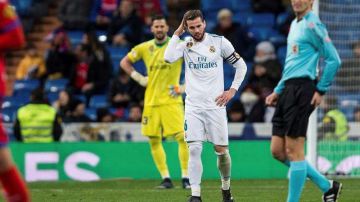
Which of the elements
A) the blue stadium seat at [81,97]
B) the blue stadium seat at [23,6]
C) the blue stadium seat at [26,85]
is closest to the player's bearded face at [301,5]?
the blue stadium seat at [81,97]

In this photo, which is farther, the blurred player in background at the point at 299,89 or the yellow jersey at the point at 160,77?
the yellow jersey at the point at 160,77

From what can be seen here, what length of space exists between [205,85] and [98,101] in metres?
9.52

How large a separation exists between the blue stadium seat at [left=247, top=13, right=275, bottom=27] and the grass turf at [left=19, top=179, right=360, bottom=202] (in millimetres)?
6725

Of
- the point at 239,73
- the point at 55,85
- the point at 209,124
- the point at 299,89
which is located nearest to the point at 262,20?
the point at 55,85

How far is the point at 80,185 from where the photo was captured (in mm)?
14922

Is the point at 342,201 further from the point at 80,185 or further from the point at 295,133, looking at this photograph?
the point at 80,185

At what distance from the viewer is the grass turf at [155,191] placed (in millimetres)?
11836

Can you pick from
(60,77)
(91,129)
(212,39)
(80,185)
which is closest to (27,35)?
(60,77)

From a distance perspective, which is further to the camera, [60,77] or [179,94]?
[60,77]

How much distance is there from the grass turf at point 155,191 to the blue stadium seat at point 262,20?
22.1 ft

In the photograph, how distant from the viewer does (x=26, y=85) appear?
21250 mm

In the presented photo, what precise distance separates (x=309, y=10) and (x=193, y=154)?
2.18 m

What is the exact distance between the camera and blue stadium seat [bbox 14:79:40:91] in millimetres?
21188

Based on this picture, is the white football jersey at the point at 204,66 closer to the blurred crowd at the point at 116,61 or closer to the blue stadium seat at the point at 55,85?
the blurred crowd at the point at 116,61
